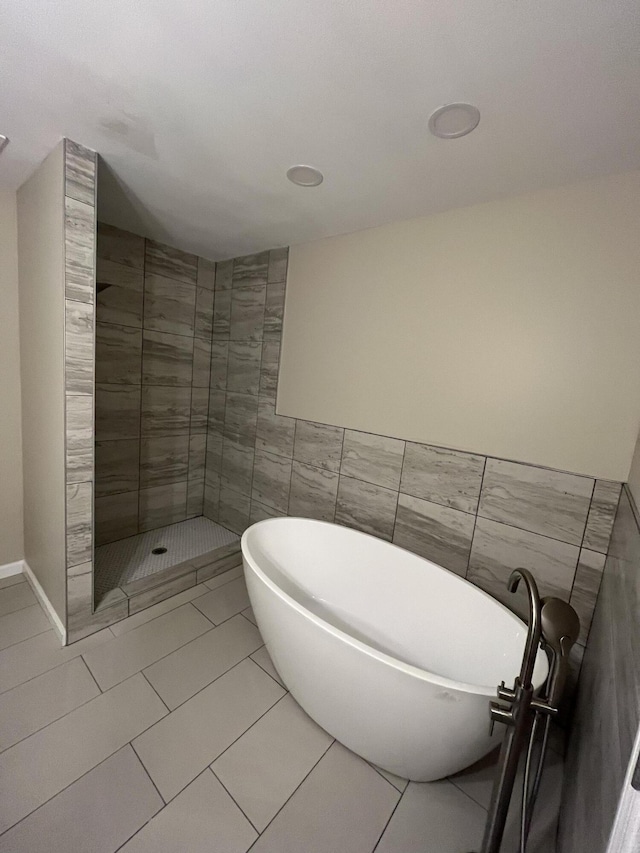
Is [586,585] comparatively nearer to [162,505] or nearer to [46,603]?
[46,603]

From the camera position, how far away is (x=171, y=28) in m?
0.93

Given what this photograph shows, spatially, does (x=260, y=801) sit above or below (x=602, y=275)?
below

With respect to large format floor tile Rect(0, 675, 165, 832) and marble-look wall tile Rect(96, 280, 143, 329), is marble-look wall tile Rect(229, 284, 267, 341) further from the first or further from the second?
large format floor tile Rect(0, 675, 165, 832)

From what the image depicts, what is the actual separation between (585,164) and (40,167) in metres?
2.44

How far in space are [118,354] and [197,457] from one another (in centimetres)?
110

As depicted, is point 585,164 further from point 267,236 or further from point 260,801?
point 260,801

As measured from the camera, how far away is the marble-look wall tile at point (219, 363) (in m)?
2.96

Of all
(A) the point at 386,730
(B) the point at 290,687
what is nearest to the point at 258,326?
(B) the point at 290,687

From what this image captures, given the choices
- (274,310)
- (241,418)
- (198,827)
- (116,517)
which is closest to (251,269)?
(274,310)

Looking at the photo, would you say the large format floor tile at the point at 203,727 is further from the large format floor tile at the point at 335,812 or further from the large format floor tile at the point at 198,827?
the large format floor tile at the point at 335,812

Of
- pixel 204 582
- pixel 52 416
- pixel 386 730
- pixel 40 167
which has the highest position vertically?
pixel 40 167

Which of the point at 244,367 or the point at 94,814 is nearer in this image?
the point at 94,814

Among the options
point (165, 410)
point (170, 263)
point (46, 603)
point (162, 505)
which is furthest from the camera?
point (162, 505)

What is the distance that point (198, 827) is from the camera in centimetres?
112
